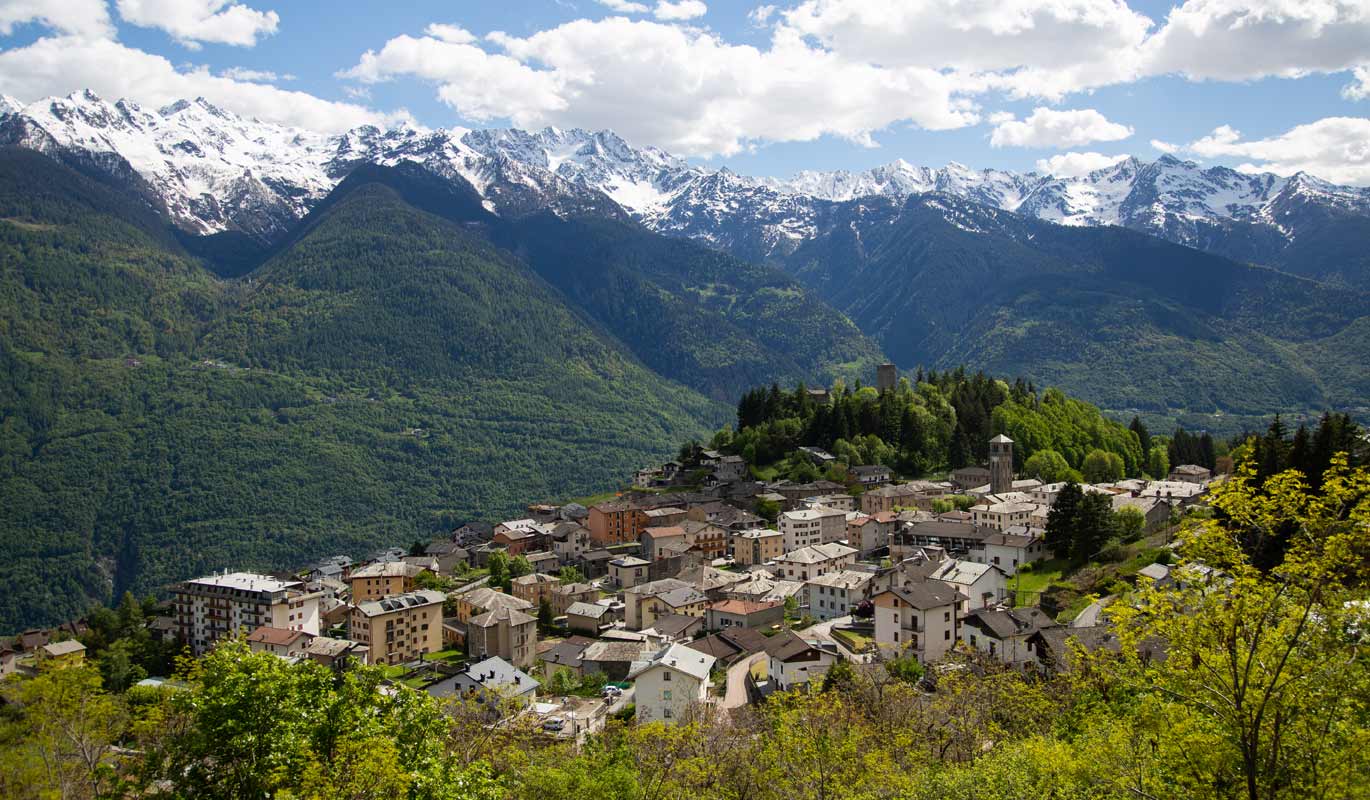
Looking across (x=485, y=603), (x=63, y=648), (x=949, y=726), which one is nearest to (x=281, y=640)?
(x=485, y=603)

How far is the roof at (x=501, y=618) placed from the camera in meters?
66.6

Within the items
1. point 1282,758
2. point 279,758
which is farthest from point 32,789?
point 1282,758

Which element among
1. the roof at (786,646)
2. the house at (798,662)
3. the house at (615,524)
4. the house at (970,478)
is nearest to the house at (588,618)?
the roof at (786,646)

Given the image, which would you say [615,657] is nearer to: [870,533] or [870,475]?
[870,533]

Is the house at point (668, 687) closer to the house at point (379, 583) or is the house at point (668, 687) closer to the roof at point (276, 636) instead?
the roof at point (276, 636)

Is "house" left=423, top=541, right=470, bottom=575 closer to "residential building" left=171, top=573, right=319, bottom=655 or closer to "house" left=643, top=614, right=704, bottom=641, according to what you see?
"residential building" left=171, top=573, right=319, bottom=655

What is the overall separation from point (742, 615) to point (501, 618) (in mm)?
16980

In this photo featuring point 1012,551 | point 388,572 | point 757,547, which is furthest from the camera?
point 757,547

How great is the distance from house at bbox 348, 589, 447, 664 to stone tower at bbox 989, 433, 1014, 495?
59725mm

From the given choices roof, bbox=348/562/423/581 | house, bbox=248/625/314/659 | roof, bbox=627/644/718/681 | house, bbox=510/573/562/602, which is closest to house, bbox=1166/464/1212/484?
house, bbox=510/573/562/602

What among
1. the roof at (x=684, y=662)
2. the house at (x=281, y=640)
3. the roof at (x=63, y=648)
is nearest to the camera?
the roof at (x=684, y=662)

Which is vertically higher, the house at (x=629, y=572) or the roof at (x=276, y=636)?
the house at (x=629, y=572)

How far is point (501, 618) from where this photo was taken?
67.0 metres

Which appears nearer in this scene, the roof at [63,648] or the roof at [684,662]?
the roof at [684,662]
